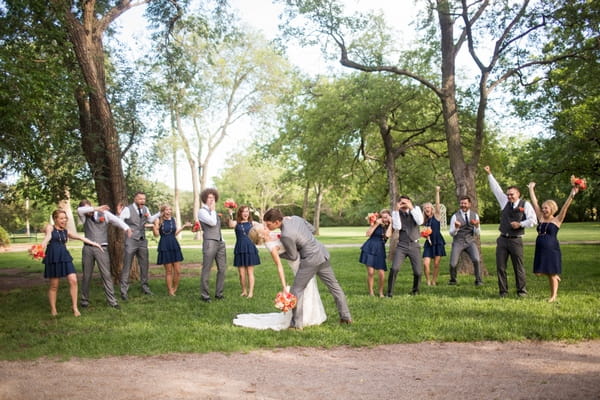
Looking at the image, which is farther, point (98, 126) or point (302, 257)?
point (98, 126)

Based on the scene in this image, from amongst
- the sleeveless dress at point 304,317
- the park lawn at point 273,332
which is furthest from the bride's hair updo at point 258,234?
the park lawn at point 273,332

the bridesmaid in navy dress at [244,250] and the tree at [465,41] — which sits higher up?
the tree at [465,41]

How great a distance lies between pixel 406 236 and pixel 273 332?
161 inches

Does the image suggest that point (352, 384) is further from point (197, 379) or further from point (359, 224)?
point (359, 224)

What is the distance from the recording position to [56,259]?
345 inches

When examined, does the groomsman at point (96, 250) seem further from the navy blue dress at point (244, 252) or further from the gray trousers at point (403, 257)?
the gray trousers at point (403, 257)

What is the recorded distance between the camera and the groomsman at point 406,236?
32.7 ft

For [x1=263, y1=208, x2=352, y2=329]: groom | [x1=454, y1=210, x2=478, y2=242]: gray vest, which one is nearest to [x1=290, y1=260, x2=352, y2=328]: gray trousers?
[x1=263, y1=208, x2=352, y2=329]: groom

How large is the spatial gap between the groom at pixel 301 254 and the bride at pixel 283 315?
12 cm

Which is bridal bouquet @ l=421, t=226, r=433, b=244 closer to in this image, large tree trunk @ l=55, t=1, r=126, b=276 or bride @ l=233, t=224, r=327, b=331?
bride @ l=233, t=224, r=327, b=331

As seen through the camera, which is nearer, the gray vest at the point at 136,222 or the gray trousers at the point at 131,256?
the gray trousers at the point at 131,256

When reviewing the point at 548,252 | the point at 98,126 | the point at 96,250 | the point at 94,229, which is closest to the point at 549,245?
the point at 548,252

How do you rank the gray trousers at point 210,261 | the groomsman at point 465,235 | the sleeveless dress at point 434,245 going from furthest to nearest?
the sleeveless dress at point 434,245 < the groomsman at point 465,235 < the gray trousers at point 210,261

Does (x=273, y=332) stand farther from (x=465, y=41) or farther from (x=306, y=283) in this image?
(x=465, y=41)
